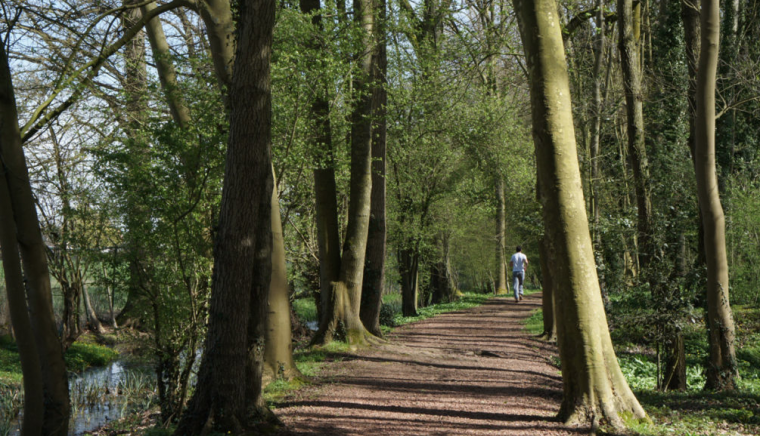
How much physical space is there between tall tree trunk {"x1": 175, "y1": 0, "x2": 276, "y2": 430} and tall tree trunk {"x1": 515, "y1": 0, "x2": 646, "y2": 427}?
2.95m

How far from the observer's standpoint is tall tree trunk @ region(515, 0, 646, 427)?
20.5ft

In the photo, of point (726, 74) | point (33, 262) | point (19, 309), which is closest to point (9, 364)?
point (33, 262)

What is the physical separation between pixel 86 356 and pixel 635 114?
15772mm

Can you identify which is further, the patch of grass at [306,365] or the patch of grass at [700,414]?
the patch of grass at [306,365]

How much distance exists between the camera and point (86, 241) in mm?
10281

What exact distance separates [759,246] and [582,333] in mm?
12682

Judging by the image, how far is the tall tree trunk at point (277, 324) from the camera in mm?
8609

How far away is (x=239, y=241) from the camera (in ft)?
19.9

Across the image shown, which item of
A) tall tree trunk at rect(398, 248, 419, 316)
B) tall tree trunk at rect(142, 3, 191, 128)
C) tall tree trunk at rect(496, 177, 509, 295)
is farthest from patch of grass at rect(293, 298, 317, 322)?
tall tree trunk at rect(142, 3, 191, 128)

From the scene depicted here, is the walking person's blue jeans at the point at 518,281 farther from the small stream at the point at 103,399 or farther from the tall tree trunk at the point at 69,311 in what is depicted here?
the tall tree trunk at the point at 69,311

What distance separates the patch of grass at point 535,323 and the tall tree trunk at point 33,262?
12.2m

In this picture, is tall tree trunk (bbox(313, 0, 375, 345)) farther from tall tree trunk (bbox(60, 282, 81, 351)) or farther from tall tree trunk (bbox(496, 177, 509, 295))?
tall tree trunk (bbox(496, 177, 509, 295))

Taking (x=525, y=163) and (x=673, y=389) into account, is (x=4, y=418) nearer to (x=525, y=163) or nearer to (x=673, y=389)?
(x=673, y=389)

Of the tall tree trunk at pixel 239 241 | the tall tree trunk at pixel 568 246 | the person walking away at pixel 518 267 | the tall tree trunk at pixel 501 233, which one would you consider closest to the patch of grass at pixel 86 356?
the tall tree trunk at pixel 239 241
